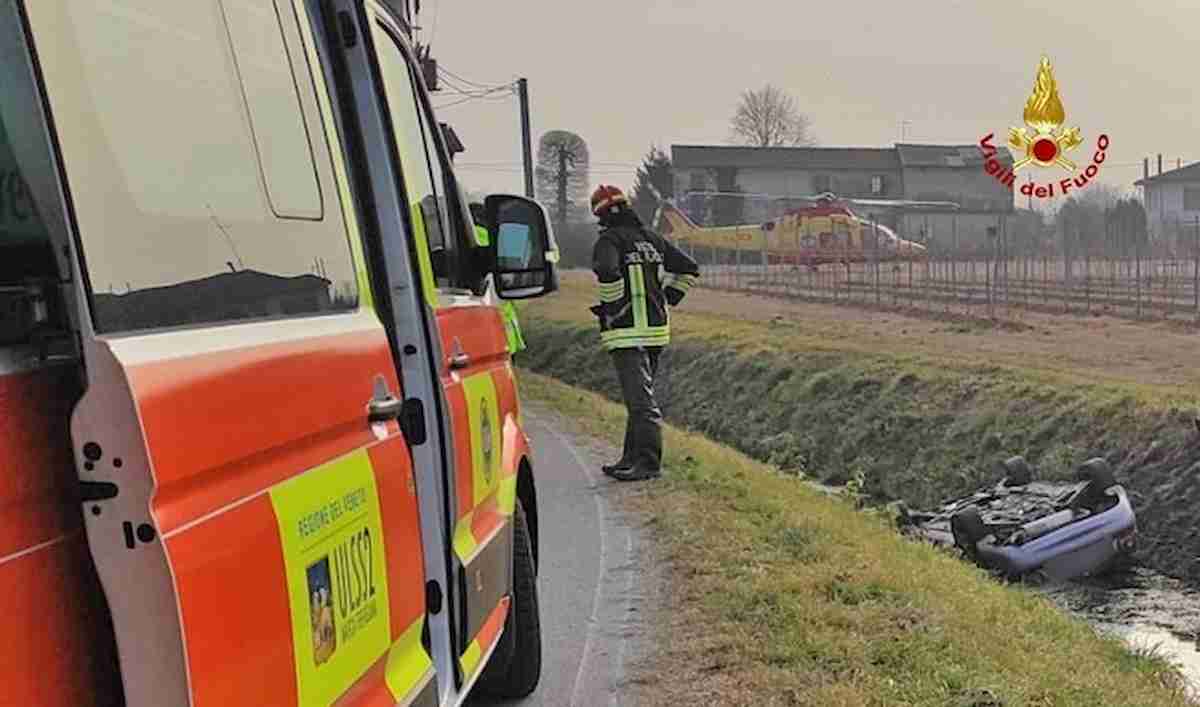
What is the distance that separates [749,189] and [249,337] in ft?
256

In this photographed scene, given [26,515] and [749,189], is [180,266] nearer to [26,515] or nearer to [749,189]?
[26,515]

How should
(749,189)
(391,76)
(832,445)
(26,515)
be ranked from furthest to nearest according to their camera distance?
(749,189) < (832,445) < (391,76) < (26,515)

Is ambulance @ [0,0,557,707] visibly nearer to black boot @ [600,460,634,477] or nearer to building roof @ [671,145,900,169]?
A: black boot @ [600,460,634,477]

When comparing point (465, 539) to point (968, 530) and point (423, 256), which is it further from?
point (968, 530)

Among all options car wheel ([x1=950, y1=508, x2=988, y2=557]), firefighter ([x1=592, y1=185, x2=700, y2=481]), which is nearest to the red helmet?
firefighter ([x1=592, y1=185, x2=700, y2=481])

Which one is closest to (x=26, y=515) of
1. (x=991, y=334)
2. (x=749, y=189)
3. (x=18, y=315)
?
(x=18, y=315)

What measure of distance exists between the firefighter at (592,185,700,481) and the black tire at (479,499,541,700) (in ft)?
12.8

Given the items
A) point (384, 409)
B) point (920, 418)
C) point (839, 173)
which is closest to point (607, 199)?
point (384, 409)

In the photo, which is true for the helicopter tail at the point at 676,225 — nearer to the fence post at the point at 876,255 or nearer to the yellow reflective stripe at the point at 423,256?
the fence post at the point at 876,255

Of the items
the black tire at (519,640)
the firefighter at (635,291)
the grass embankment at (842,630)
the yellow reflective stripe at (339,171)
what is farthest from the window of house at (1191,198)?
the yellow reflective stripe at (339,171)

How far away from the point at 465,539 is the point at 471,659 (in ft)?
1.04

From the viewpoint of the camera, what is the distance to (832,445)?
52.9 feet

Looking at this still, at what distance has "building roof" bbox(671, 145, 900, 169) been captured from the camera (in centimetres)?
7844

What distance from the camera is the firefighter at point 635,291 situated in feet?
27.6
